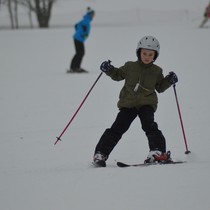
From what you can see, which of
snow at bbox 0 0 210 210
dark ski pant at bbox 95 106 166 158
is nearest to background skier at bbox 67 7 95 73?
snow at bbox 0 0 210 210

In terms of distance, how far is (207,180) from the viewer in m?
4.05

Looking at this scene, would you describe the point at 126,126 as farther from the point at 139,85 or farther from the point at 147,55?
the point at 147,55

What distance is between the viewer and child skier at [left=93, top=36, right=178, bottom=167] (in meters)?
5.16

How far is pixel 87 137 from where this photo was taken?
7258 millimetres

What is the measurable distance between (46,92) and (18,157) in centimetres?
484

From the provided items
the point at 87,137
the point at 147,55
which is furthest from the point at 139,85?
the point at 87,137

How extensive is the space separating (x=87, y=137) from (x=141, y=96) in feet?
7.36

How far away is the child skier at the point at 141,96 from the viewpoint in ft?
16.9

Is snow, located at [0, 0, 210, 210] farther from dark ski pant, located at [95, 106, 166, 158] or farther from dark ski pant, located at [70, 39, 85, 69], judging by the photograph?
dark ski pant, located at [70, 39, 85, 69]

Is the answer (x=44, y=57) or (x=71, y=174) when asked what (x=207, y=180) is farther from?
(x=44, y=57)

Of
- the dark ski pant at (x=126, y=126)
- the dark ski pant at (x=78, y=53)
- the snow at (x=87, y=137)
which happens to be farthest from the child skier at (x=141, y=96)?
the dark ski pant at (x=78, y=53)

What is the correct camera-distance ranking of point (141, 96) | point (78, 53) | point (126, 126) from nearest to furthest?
point (141, 96), point (126, 126), point (78, 53)

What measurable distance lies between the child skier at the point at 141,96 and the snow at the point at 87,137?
12.4 inches

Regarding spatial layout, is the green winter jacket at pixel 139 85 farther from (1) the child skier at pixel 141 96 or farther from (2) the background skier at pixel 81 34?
(2) the background skier at pixel 81 34
